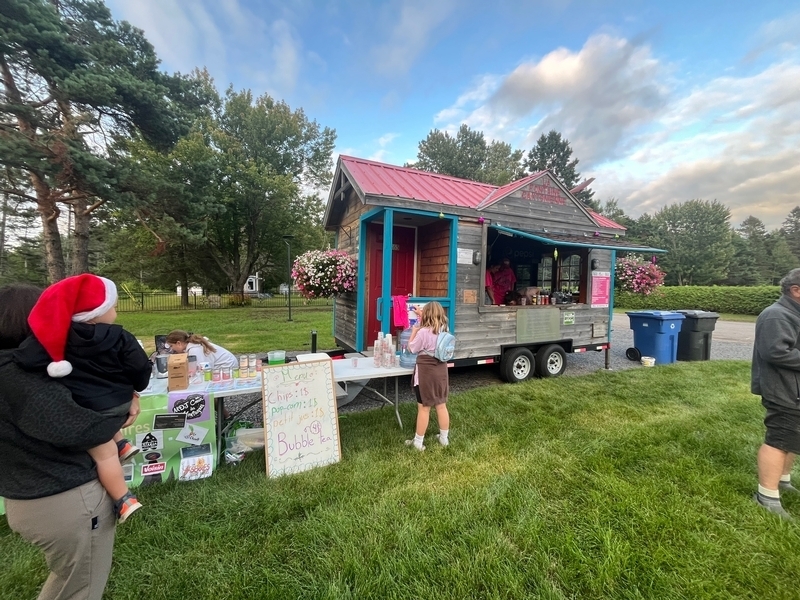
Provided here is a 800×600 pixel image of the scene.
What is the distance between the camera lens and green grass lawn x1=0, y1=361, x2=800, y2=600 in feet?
6.42

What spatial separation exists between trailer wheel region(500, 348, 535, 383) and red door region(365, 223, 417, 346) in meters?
2.28

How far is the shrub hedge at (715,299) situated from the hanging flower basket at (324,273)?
17.5m

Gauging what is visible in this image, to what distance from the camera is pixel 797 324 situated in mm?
2453

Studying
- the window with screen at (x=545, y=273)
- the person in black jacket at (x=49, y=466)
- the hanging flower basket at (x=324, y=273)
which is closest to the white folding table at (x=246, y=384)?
the person in black jacket at (x=49, y=466)

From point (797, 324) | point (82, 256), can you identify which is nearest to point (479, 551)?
point (797, 324)

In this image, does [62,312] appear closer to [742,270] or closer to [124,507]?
[124,507]

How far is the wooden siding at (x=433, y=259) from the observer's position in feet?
19.4

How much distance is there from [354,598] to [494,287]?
20.8 ft

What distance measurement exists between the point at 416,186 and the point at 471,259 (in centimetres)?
160

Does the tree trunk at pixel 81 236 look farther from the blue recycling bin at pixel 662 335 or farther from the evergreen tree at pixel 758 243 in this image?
the evergreen tree at pixel 758 243

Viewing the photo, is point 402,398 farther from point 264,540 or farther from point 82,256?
point 82,256

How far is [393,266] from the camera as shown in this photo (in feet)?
22.0

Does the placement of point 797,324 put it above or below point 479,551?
above

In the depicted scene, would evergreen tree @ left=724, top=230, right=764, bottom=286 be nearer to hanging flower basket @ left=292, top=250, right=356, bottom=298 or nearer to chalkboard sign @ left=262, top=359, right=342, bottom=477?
hanging flower basket @ left=292, top=250, right=356, bottom=298
